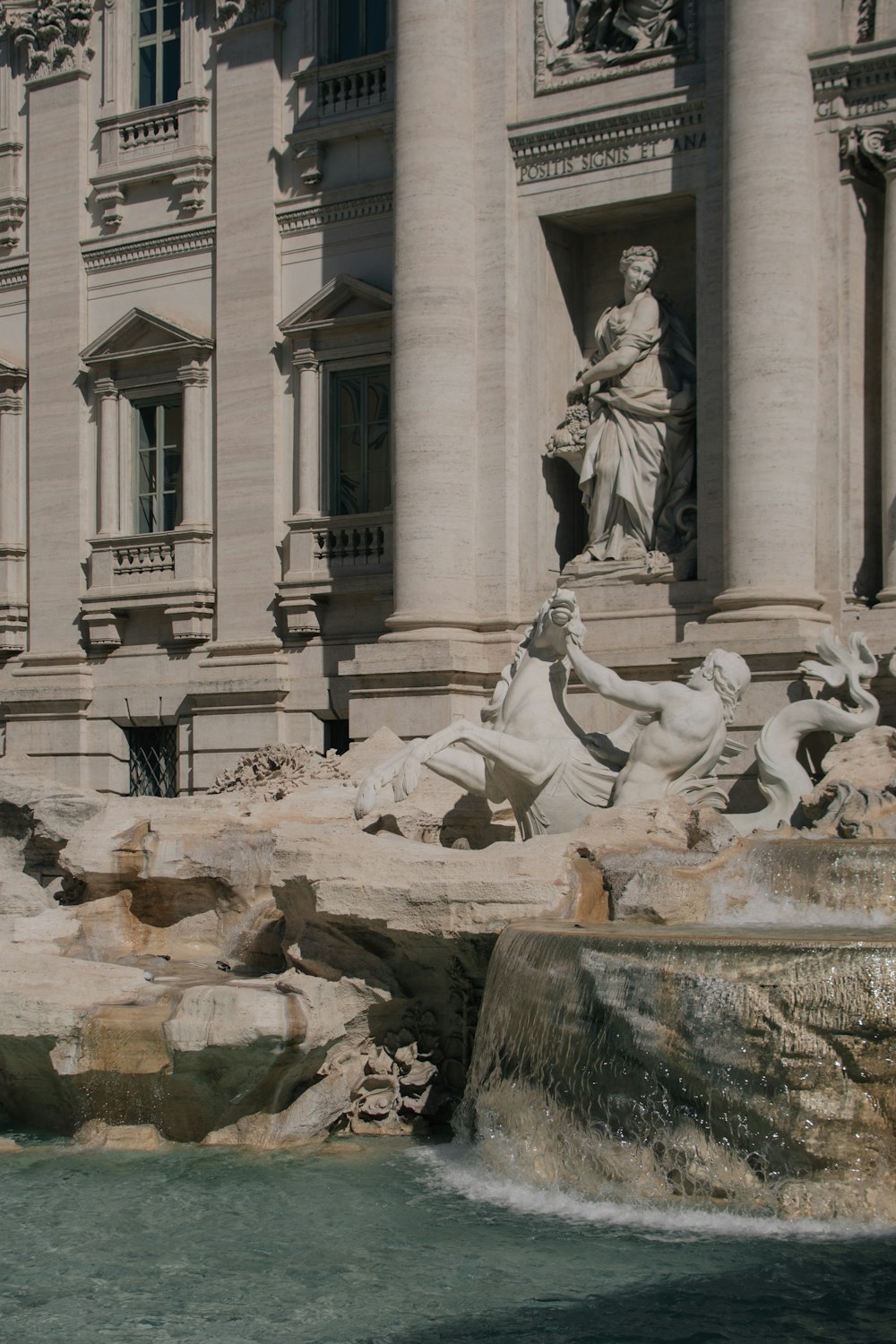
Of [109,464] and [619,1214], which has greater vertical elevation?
[109,464]

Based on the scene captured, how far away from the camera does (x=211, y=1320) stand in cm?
895

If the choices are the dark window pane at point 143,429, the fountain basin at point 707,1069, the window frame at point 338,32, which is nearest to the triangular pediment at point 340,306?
the dark window pane at point 143,429

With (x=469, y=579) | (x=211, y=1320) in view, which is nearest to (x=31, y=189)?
(x=469, y=579)

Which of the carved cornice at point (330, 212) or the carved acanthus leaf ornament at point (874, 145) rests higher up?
the carved cornice at point (330, 212)

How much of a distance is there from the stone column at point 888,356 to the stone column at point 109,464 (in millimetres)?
10178

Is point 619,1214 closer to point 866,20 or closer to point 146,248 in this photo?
point 866,20

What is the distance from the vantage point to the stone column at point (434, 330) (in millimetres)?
18938

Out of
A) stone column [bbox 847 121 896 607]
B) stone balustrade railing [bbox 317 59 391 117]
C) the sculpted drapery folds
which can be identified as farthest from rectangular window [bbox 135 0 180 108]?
stone column [bbox 847 121 896 607]

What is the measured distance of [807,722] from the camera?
15.8 metres

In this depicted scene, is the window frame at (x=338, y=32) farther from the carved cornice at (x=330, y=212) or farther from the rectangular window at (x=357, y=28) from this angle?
the carved cornice at (x=330, y=212)

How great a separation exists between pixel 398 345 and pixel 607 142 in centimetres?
302

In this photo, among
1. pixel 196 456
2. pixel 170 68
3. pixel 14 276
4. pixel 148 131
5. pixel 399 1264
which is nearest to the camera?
pixel 399 1264

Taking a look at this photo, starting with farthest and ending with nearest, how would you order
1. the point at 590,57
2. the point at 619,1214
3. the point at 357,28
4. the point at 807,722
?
the point at 357,28 → the point at 590,57 → the point at 807,722 → the point at 619,1214

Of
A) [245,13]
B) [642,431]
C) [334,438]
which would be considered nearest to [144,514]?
[334,438]
